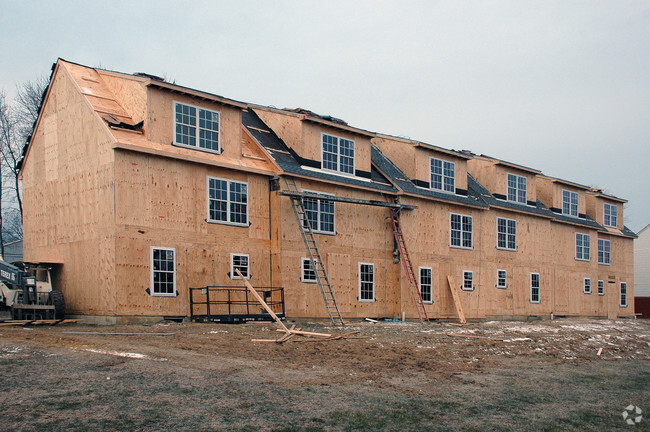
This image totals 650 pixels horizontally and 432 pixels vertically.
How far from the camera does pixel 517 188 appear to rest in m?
37.4

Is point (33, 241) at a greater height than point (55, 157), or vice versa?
point (55, 157)

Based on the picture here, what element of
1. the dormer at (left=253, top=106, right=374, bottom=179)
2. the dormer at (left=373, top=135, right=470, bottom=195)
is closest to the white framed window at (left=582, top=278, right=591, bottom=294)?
the dormer at (left=373, top=135, right=470, bottom=195)

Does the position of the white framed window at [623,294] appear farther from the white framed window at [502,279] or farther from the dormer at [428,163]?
the dormer at [428,163]

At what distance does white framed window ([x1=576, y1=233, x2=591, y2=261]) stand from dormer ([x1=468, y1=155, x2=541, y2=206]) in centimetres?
562

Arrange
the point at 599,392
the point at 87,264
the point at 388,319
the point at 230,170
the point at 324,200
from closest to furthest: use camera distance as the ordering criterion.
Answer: the point at 599,392 → the point at 87,264 → the point at 230,170 → the point at 324,200 → the point at 388,319

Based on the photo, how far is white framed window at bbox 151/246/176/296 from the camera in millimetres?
20859

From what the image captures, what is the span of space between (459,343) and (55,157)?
16376mm

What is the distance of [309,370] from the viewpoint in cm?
1259

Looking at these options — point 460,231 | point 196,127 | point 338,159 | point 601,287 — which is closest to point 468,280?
point 460,231

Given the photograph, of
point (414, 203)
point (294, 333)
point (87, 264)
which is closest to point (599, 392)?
point (294, 333)

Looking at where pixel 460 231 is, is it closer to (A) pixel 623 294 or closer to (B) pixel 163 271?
(B) pixel 163 271

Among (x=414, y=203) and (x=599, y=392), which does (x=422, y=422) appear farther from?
(x=414, y=203)

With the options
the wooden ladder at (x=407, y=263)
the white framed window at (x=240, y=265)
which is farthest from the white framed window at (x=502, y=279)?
the white framed window at (x=240, y=265)

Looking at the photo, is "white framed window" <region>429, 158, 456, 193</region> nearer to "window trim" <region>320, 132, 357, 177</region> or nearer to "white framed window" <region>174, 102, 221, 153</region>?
"window trim" <region>320, 132, 357, 177</region>
